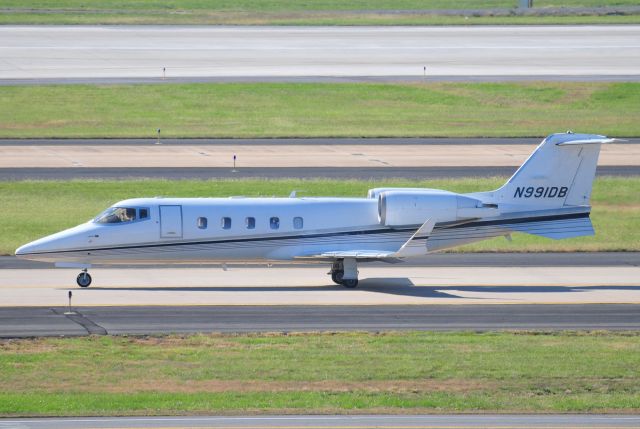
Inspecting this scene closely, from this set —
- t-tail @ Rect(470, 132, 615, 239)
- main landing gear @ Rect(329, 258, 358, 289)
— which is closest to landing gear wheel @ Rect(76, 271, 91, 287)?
main landing gear @ Rect(329, 258, 358, 289)

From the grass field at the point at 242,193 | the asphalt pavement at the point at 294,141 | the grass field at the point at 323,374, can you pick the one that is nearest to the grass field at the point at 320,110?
the asphalt pavement at the point at 294,141

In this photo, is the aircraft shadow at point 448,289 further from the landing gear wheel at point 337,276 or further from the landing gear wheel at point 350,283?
the landing gear wheel at point 337,276

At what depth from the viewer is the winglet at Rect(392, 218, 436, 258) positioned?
126ft

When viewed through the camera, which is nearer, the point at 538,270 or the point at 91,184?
the point at 538,270

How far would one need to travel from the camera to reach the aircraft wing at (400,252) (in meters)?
38.5

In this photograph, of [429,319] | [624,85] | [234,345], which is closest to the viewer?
[234,345]

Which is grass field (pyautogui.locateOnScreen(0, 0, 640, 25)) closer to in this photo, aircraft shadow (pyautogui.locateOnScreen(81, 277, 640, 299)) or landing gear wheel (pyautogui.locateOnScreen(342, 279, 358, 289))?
aircraft shadow (pyautogui.locateOnScreen(81, 277, 640, 299))

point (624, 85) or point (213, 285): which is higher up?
point (624, 85)

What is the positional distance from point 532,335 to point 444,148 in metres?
35.2

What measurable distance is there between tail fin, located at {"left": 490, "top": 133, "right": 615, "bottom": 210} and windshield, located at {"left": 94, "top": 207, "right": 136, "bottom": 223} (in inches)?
468

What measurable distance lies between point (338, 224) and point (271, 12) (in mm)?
98602

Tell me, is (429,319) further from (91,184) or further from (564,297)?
(91,184)

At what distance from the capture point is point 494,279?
1623 inches

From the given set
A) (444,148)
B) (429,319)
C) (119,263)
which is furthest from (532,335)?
(444,148)
